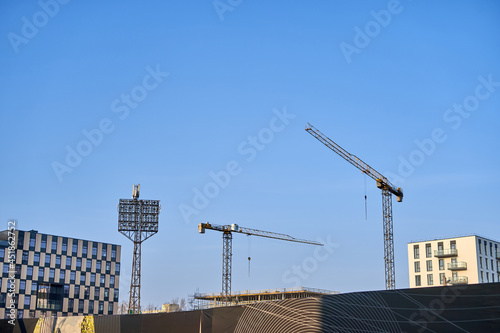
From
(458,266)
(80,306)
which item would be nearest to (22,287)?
(80,306)

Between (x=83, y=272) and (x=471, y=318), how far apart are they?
9245 centimetres

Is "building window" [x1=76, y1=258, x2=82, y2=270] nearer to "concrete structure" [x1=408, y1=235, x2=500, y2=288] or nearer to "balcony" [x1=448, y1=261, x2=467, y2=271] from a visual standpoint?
"concrete structure" [x1=408, y1=235, x2=500, y2=288]

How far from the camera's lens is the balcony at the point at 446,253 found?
92.2 meters

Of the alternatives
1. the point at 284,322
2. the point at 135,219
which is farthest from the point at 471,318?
the point at 135,219

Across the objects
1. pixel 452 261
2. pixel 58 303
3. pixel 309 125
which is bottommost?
pixel 58 303

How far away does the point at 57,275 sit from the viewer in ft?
328

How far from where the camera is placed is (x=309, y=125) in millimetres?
97188

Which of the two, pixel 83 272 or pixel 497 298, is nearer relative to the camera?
pixel 497 298

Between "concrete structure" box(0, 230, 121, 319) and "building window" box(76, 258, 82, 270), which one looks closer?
"concrete structure" box(0, 230, 121, 319)

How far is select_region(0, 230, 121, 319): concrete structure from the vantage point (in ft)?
307

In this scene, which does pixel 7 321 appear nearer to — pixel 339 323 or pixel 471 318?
pixel 339 323

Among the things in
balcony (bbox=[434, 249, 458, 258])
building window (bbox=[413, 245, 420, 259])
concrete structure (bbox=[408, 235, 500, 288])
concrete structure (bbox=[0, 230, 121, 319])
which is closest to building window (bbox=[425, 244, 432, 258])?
concrete structure (bbox=[408, 235, 500, 288])

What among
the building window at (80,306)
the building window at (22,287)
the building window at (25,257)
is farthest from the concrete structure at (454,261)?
the building window at (22,287)

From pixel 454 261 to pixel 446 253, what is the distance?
5.39ft
